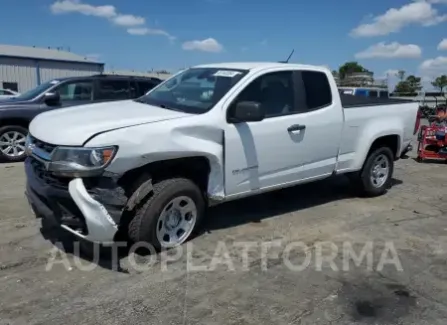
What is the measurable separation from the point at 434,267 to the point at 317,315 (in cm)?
162

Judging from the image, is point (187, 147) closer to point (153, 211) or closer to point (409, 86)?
point (153, 211)

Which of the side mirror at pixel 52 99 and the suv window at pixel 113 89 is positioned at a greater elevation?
the suv window at pixel 113 89

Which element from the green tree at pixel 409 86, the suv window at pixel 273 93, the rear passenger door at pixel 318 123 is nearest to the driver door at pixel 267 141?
the suv window at pixel 273 93

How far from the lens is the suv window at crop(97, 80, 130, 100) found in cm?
948

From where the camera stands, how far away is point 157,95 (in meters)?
5.43

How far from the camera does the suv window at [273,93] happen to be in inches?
196

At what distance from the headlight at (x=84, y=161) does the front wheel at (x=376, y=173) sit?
13.1 ft

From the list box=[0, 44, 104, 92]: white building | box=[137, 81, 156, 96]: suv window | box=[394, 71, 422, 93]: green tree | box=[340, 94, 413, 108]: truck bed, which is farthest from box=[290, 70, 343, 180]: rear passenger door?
box=[394, 71, 422, 93]: green tree

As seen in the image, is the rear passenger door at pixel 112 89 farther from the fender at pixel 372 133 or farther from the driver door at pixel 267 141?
the fender at pixel 372 133

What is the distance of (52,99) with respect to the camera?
8.62 metres

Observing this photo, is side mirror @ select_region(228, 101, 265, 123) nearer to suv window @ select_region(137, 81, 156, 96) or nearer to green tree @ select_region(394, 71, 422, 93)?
suv window @ select_region(137, 81, 156, 96)

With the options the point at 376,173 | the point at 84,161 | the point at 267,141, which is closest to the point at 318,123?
the point at 267,141

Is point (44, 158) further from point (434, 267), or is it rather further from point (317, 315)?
point (434, 267)

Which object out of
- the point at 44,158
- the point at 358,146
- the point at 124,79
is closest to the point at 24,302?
the point at 44,158
